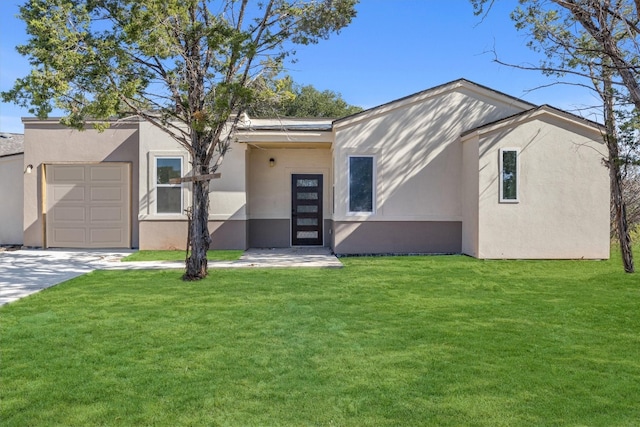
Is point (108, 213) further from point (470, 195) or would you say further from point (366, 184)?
point (470, 195)

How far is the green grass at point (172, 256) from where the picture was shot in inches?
400

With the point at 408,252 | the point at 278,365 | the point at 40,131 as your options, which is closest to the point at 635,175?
the point at 408,252

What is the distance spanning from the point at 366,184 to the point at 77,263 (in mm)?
7064

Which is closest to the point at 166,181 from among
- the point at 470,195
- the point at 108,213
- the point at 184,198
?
the point at 184,198

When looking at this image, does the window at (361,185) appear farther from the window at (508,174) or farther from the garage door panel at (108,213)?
the garage door panel at (108,213)

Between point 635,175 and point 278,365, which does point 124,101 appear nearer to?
point 278,365

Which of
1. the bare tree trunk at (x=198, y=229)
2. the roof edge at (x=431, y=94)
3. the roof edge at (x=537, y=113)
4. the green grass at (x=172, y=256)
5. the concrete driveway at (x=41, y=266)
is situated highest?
the roof edge at (x=431, y=94)

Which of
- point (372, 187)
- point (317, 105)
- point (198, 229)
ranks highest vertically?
point (317, 105)

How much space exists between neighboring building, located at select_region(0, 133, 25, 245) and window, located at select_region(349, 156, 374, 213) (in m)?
9.93

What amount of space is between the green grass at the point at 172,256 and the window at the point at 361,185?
3.24m

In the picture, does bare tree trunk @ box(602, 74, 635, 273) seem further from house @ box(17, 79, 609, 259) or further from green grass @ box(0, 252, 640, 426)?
house @ box(17, 79, 609, 259)

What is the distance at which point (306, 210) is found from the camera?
13055 millimetres

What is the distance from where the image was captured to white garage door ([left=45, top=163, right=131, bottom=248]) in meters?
12.4

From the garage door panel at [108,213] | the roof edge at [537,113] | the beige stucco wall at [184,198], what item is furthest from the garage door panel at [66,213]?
the roof edge at [537,113]
